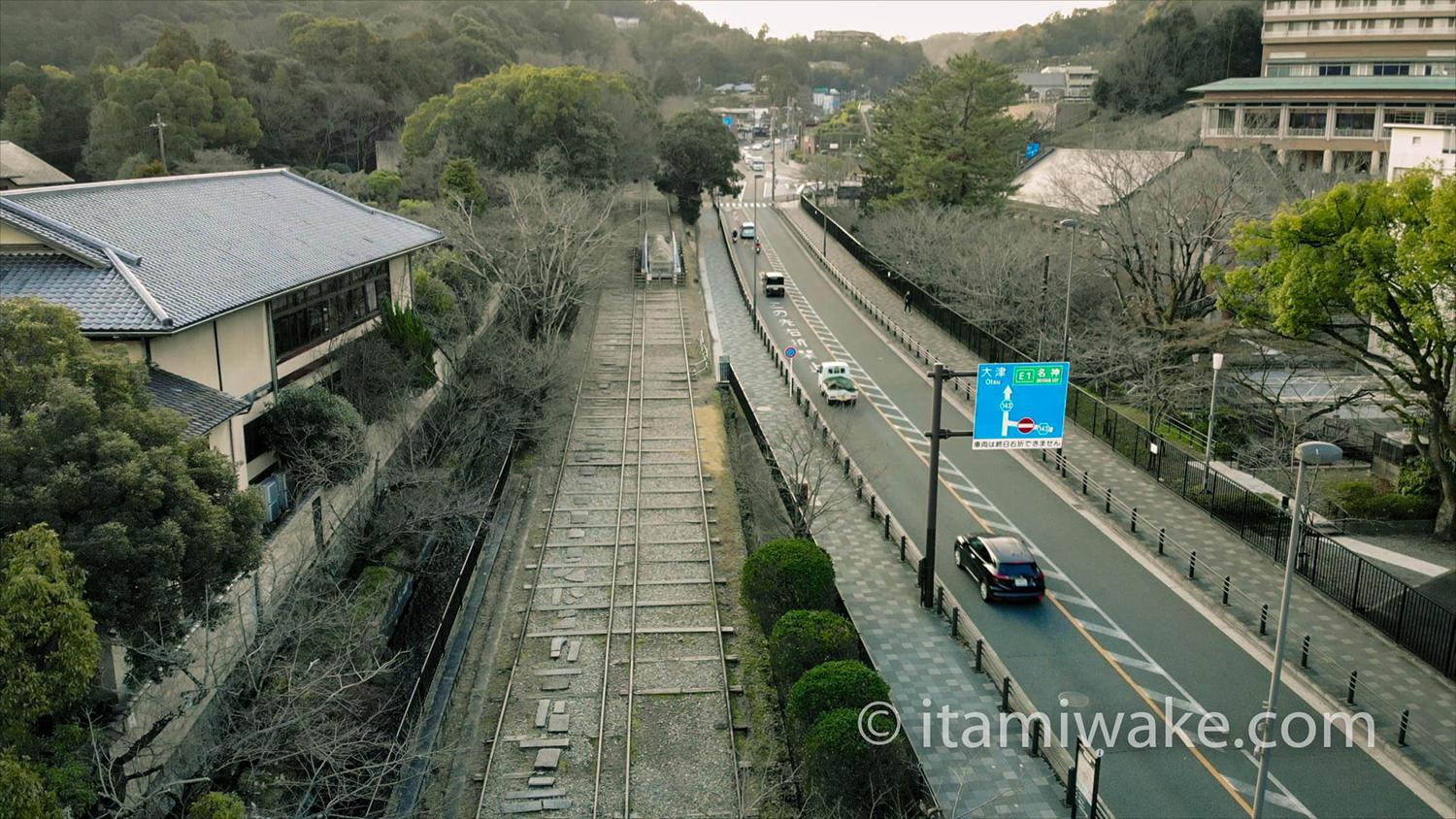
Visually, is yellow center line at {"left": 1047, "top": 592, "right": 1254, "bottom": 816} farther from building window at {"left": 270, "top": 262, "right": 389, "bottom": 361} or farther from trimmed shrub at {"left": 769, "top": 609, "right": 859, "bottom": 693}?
building window at {"left": 270, "top": 262, "right": 389, "bottom": 361}

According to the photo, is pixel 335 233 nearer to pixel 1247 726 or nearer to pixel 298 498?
pixel 298 498

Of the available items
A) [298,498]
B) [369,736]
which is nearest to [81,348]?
[369,736]

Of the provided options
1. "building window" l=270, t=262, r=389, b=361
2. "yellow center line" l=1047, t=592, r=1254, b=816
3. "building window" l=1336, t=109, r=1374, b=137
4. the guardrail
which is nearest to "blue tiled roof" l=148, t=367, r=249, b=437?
"building window" l=270, t=262, r=389, b=361

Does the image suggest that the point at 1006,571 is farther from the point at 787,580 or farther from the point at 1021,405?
the point at 787,580

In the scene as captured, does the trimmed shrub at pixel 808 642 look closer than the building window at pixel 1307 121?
Yes

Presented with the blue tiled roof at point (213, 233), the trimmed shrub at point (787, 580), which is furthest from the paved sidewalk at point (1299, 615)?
the blue tiled roof at point (213, 233)

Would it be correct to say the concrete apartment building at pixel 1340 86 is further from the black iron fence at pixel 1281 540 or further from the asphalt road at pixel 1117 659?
the asphalt road at pixel 1117 659
